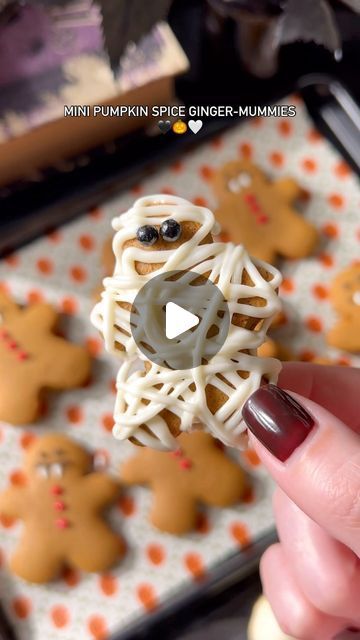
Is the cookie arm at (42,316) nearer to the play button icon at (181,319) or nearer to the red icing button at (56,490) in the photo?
the red icing button at (56,490)

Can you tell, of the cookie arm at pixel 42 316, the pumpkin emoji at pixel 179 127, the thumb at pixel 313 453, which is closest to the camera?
the thumb at pixel 313 453

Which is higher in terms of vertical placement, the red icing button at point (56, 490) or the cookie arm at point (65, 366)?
the cookie arm at point (65, 366)

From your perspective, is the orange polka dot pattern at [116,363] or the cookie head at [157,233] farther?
the orange polka dot pattern at [116,363]

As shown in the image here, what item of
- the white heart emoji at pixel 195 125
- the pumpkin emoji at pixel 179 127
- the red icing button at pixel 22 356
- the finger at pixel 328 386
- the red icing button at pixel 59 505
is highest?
the pumpkin emoji at pixel 179 127

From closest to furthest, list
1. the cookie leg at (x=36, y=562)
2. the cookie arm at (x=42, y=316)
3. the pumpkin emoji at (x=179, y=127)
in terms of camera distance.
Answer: the cookie leg at (x=36, y=562) < the cookie arm at (x=42, y=316) < the pumpkin emoji at (x=179, y=127)

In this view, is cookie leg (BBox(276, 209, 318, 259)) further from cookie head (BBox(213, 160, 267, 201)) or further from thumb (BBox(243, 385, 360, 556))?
thumb (BBox(243, 385, 360, 556))

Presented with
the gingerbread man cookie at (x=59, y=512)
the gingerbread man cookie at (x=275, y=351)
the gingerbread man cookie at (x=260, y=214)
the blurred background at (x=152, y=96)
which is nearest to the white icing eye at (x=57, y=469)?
the gingerbread man cookie at (x=59, y=512)
